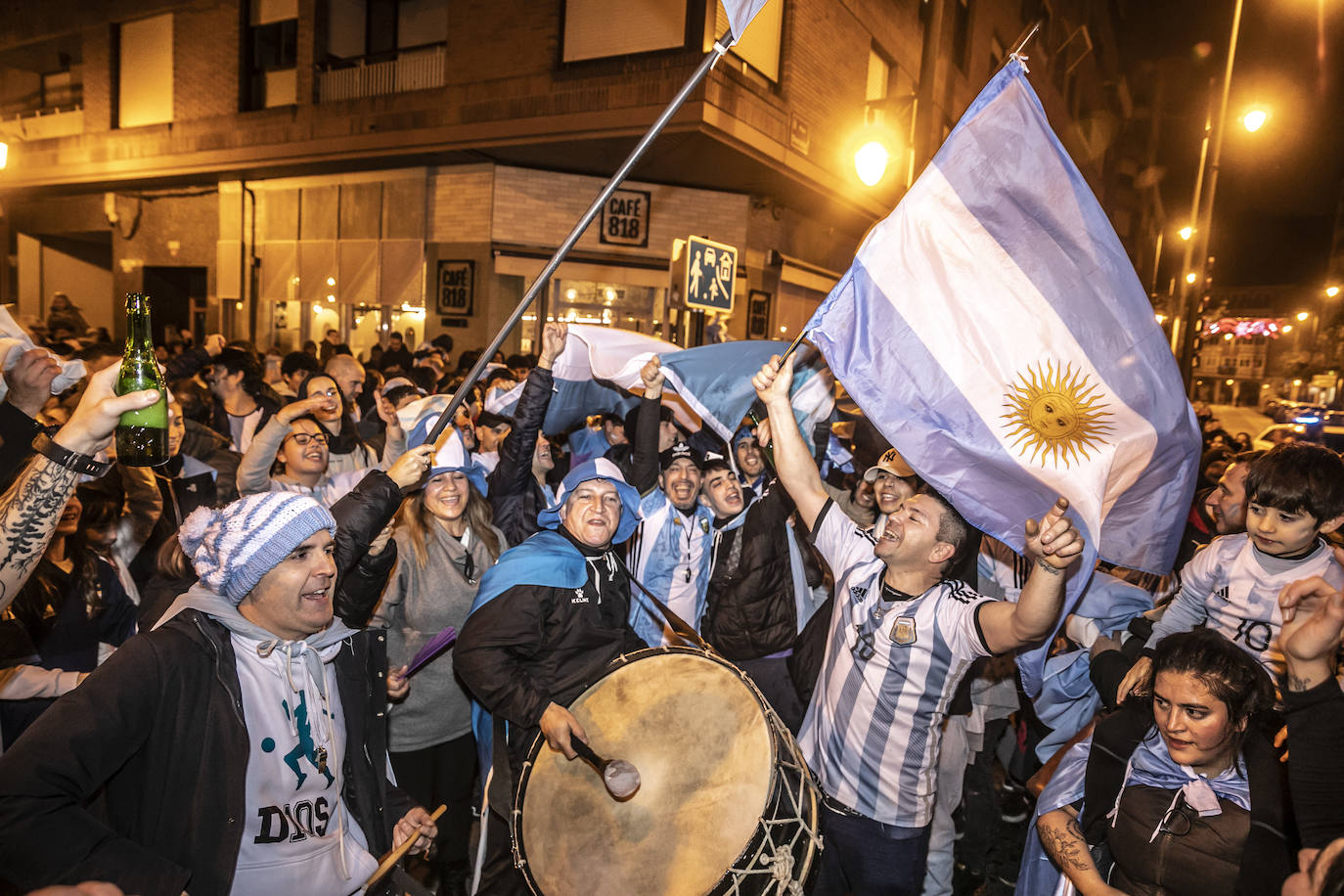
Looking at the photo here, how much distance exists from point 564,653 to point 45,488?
200 centimetres

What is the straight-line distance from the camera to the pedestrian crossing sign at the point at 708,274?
Result: 24.0 ft

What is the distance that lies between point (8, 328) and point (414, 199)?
15142 mm

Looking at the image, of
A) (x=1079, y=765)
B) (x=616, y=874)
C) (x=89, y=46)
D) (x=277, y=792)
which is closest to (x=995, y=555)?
(x=1079, y=765)

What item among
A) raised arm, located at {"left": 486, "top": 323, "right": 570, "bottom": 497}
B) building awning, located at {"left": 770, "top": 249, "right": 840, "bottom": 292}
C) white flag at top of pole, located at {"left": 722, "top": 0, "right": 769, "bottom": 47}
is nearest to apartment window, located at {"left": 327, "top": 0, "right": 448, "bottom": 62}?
building awning, located at {"left": 770, "top": 249, "right": 840, "bottom": 292}

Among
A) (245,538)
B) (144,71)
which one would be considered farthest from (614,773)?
(144,71)

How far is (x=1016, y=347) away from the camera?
10.7 ft

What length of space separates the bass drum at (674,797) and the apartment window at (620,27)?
13.1m

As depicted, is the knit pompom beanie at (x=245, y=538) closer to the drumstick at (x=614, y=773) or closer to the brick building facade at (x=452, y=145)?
the drumstick at (x=614, y=773)

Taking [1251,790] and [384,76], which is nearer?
[1251,790]

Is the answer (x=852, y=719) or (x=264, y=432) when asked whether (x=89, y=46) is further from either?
(x=852, y=719)

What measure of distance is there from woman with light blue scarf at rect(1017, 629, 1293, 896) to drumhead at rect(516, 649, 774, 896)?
129 cm

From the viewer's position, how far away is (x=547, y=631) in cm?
344

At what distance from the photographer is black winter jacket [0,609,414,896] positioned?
6.08 feet

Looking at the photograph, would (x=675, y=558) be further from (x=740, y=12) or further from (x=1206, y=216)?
(x=1206, y=216)
